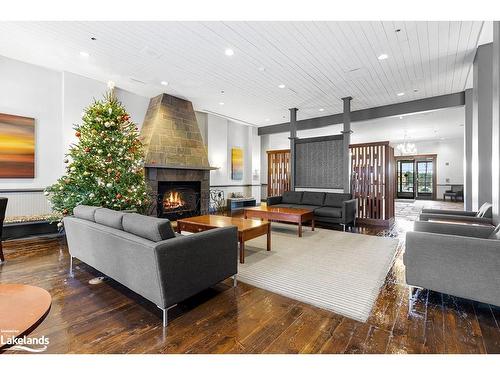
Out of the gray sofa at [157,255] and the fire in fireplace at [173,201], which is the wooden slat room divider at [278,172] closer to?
the fire in fireplace at [173,201]

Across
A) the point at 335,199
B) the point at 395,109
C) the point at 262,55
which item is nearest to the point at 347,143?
the point at 335,199

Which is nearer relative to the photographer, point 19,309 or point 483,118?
point 19,309

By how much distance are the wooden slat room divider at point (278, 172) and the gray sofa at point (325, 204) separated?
178 cm

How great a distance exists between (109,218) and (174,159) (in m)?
4.03

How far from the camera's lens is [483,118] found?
161 inches

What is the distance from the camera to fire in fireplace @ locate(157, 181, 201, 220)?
264 inches

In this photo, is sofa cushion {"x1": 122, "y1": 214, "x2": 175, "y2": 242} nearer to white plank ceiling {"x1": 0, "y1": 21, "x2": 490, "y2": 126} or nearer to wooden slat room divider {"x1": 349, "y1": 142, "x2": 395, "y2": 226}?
white plank ceiling {"x1": 0, "y1": 21, "x2": 490, "y2": 126}

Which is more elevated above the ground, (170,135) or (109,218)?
(170,135)

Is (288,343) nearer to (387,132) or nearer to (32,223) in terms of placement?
(32,223)

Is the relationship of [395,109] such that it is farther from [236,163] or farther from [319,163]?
[236,163]

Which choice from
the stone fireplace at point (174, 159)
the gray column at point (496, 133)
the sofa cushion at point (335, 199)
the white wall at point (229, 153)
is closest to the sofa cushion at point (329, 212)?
the sofa cushion at point (335, 199)

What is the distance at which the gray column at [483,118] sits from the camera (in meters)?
3.90
